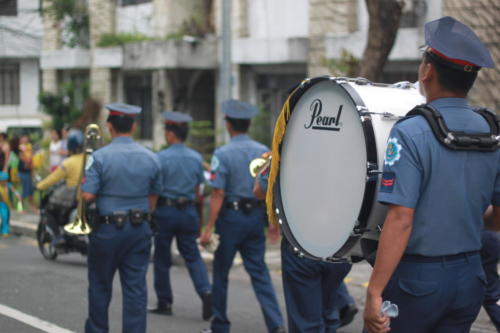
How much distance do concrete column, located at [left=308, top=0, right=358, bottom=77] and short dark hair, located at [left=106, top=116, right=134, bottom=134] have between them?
8.50m

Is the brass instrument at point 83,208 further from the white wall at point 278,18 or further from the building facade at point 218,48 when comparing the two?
the white wall at point 278,18

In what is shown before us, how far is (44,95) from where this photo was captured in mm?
23000

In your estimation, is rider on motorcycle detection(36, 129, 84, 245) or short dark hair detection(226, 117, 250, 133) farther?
rider on motorcycle detection(36, 129, 84, 245)

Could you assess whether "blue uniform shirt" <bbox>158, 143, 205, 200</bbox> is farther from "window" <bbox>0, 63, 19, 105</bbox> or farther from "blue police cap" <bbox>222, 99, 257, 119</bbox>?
"window" <bbox>0, 63, 19, 105</bbox>

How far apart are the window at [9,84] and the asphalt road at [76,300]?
22490mm

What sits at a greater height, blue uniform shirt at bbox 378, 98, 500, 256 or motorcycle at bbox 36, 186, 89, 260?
blue uniform shirt at bbox 378, 98, 500, 256

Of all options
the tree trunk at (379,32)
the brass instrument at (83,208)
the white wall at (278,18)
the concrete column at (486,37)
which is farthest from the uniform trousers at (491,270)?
the white wall at (278,18)

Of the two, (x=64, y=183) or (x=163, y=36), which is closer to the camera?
(x=64, y=183)

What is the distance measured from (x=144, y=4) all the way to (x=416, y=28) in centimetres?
914

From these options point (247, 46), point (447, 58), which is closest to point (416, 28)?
point (247, 46)

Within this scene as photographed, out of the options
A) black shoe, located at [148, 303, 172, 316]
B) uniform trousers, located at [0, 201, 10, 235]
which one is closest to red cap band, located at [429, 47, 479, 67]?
black shoe, located at [148, 303, 172, 316]

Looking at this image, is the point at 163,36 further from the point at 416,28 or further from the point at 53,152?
the point at 416,28

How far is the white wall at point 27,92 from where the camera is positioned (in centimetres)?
3127

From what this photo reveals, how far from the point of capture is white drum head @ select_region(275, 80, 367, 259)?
3635 millimetres
